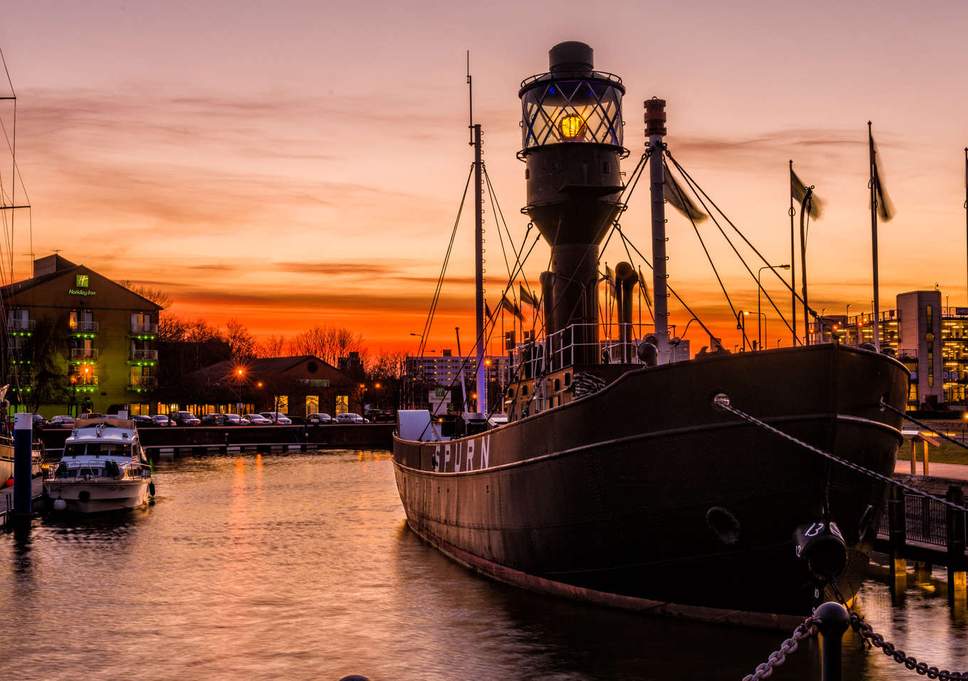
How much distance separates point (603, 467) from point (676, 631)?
2.93 m

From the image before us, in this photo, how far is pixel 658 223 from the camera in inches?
773

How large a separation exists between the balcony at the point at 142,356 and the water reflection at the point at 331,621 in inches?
3096

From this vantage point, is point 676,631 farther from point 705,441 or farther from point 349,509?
point 349,509

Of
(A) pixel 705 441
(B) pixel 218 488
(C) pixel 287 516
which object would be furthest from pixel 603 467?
(B) pixel 218 488

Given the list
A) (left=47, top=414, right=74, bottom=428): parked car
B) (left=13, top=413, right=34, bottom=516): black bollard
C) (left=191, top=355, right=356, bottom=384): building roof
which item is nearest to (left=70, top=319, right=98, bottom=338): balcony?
(left=47, top=414, right=74, bottom=428): parked car

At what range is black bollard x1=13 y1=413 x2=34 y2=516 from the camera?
33969 millimetres

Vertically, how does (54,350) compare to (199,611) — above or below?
above

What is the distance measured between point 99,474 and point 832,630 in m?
35.8

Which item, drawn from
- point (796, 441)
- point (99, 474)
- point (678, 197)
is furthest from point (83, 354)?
point (796, 441)

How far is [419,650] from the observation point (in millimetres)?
18391

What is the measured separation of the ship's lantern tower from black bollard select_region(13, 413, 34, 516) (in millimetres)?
18623

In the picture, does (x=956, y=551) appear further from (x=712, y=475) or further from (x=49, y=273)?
(x=49, y=273)

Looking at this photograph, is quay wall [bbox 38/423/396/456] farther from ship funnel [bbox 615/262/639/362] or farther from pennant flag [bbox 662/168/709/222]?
pennant flag [bbox 662/168/709/222]

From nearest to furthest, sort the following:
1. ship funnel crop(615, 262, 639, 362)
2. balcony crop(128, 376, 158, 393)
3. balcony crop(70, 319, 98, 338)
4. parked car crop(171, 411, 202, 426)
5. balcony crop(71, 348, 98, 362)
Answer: ship funnel crop(615, 262, 639, 362) → parked car crop(171, 411, 202, 426) → balcony crop(70, 319, 98, 338) → balcony crop(71, 348, 98, 362) → balcony crop(128, 376, 158, 393)
